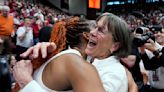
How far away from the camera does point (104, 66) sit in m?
1.75

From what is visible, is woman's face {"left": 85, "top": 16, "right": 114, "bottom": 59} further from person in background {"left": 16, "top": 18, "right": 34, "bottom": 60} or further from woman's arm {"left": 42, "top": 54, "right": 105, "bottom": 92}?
person in background {"left": 16, "top": 18, "right": 34, "bottom": 60}

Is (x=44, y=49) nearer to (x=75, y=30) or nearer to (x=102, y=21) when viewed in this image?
(x=75, y=30)

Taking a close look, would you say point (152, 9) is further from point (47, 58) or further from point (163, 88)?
point (47, 58)

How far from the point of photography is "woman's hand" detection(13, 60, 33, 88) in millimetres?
1245

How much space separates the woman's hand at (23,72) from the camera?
4.09 ft

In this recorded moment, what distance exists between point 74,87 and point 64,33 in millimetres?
317

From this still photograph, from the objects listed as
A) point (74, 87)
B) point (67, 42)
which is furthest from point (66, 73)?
point (67, 42)

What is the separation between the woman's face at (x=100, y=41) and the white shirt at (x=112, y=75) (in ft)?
0.18

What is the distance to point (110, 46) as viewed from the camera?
1.83 metres

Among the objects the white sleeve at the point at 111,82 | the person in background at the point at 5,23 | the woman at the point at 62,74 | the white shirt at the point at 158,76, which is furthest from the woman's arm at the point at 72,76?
the person in background at the point at 5,23

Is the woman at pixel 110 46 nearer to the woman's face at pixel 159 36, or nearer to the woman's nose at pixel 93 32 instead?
the woman's nose at pixel 93 32

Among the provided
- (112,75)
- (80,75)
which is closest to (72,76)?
(80,75)

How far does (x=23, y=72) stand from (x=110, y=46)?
2.23ft

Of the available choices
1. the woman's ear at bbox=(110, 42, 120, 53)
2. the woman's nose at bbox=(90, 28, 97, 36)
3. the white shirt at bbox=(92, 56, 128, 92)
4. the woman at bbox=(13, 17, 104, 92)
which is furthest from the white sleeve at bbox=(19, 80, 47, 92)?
the woman's ear at bbox=(110, 42, 120, 53)
